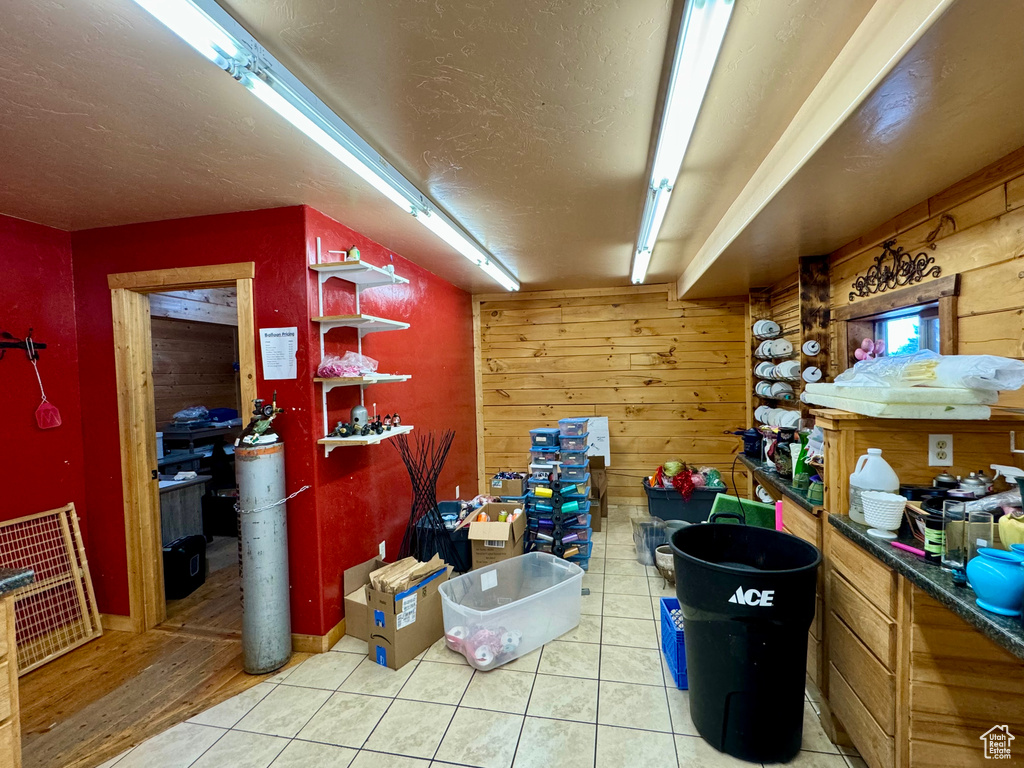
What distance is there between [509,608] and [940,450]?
1.98 meters

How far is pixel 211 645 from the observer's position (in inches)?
103

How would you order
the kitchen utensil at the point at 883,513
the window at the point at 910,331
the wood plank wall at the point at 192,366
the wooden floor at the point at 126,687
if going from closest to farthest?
the kitchen utensil at the point at 883,513, the wooden floor at the point at 126,687, the window at the point at 910,331, the wood plank wall at the point at 192,366

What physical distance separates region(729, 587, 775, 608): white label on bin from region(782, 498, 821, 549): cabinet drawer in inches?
20.3

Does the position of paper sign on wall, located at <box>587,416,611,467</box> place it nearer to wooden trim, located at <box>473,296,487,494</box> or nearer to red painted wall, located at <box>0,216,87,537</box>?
wooden trim, located at <box>473,296,487,494</box>

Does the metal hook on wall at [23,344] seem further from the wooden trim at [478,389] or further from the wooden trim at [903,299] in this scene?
the wooden trim at [903,299]

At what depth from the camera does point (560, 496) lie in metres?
3.46

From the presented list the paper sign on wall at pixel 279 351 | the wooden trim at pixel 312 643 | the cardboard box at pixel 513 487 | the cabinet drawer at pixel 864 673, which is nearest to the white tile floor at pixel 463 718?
the wooden trim at pixel 312 643

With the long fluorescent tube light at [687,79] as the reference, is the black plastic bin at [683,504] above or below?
below

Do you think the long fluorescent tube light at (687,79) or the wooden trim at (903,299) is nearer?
the long fluorescent tube light at (687,79)

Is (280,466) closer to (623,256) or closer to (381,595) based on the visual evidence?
(381,595)

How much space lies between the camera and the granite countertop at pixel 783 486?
2.10 metres

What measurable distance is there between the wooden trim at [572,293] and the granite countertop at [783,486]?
7.26ft

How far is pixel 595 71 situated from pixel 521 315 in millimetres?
3955

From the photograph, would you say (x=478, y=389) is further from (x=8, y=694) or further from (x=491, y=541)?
(x=8, y=694)
